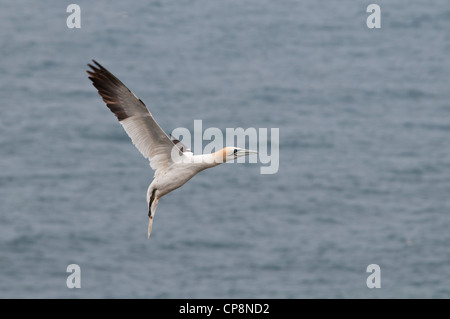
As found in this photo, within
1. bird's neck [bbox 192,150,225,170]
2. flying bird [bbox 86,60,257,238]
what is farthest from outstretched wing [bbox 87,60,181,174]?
bird's neck [bbox 192,150,225,170]

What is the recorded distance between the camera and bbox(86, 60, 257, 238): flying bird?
17469mm

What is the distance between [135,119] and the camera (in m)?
17.7

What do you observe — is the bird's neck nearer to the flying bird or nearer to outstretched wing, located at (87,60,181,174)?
the flying bird

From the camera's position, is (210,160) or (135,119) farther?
(135,119)

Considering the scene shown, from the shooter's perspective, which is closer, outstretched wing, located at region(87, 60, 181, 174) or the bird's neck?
the bird's neck

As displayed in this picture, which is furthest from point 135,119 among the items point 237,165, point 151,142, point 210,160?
point 237,165

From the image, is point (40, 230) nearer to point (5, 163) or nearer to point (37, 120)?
point (5, 163)

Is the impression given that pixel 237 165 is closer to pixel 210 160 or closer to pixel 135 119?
pixel 135 119

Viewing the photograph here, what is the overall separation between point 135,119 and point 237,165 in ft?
284

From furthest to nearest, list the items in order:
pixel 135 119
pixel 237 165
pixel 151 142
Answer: pixel 237 165, pixel 151 142, pixel 135 119

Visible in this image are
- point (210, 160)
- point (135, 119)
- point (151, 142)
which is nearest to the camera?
point (210, 160)

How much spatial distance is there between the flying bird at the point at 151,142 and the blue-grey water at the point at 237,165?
66.0 meters

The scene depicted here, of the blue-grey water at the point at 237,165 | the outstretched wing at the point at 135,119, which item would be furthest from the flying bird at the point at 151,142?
the blue-grey water at the point at 237,165

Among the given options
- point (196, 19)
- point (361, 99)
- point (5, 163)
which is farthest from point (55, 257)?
point (196, 19)
